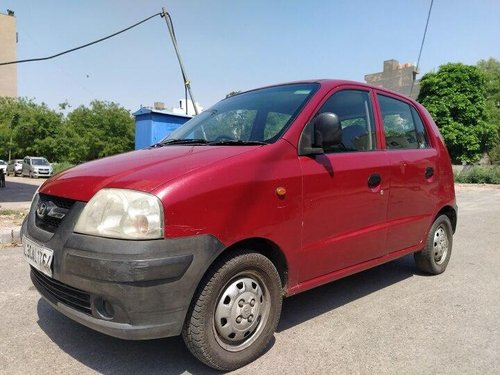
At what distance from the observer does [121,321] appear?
7.89 ft

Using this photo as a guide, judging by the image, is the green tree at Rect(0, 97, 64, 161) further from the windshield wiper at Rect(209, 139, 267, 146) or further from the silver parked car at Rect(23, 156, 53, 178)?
the windshield wiper at Rect(209, 139, 267, 146)

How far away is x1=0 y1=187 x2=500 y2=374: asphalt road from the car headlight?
950mm

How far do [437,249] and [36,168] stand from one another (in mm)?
32618

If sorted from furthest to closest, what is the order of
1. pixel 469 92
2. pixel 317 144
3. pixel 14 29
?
pixel 14 29 < pixel 469 92 < pixel 317 144

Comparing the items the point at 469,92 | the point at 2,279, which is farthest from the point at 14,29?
the point at 2,279

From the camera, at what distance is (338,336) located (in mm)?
3301

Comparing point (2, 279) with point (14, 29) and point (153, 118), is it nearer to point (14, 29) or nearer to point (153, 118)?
point (153, 118)

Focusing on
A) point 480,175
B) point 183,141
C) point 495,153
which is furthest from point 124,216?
point 495,153

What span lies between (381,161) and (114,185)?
230 cm

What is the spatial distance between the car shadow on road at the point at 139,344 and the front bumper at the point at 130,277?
18.2 inches

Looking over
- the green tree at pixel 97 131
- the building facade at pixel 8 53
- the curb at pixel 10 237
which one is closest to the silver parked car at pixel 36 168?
the green tree at pixel 97 131

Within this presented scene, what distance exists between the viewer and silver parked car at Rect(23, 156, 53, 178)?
32312 millimetres

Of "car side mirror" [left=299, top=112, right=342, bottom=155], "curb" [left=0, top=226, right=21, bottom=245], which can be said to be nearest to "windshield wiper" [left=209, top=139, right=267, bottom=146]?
"car side mirror" [left=299, top=112, right=342, bottom=155]

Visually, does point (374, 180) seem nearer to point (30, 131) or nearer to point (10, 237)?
point (10, 237)
